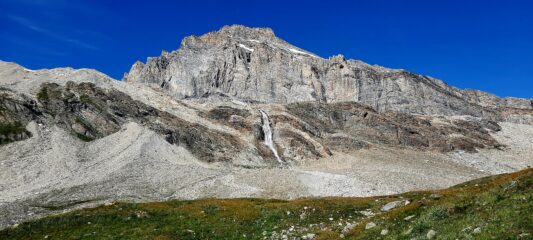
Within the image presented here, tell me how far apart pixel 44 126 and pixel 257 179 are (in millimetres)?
61228

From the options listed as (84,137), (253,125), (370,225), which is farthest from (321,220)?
(253,125)

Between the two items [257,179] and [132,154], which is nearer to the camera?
[257,179]

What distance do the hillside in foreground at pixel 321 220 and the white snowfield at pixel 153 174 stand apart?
11.4m

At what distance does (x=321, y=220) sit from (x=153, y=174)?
59.5 m

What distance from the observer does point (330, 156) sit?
472ft

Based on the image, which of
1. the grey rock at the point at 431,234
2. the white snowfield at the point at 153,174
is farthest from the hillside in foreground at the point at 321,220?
the white snowfield at the point at 153,174

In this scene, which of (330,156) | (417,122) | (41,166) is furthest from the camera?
(417,122)

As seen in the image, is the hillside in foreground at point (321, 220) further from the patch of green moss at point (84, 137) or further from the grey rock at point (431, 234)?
the patch of green moss at point (84, 137)

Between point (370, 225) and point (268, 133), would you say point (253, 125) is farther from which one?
point (370, 225)

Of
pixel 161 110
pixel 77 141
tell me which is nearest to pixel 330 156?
pixel 161 110

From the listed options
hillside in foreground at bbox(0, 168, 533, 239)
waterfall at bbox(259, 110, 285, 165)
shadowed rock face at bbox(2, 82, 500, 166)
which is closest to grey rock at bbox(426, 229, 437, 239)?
hillside in foreground at bbox(0, 168, 533, 239)

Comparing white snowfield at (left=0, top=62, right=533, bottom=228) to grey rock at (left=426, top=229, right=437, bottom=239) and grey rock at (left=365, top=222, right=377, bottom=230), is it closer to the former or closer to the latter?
grey rock at (left=365, top=222, right=377, bottom=230)

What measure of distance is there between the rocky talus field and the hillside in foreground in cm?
15

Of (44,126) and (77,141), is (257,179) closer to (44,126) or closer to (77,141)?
(77,141)
